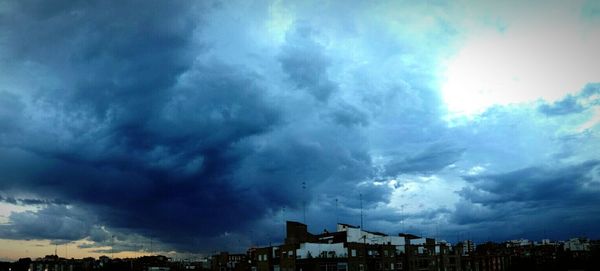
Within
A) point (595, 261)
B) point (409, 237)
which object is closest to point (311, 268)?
point (409, 237)

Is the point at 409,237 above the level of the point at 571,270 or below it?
above

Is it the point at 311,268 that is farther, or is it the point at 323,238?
the point at 323,238

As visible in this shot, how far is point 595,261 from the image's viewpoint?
19912 cm

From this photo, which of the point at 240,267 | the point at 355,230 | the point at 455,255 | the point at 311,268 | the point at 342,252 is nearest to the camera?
the point at 311,268

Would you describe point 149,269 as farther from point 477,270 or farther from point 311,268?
point 477,270

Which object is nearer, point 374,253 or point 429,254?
point 374,253

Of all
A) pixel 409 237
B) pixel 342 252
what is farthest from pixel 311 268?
pixel 409 237

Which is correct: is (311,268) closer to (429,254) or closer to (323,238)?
(323,238)

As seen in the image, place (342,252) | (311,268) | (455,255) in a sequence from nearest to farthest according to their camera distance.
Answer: (311,268)
(342,252)
(455,255)

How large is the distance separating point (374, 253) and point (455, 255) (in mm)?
39479

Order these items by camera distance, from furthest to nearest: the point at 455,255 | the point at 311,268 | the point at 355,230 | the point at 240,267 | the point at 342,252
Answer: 1. the point at 240,267
2. the point at 455,255
3. the point at 355,230
4. the point at 342,252
5. the point at 311,268

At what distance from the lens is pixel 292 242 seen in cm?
13462

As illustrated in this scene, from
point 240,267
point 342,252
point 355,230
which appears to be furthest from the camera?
point 240,267

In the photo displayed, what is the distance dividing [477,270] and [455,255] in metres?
38.4
